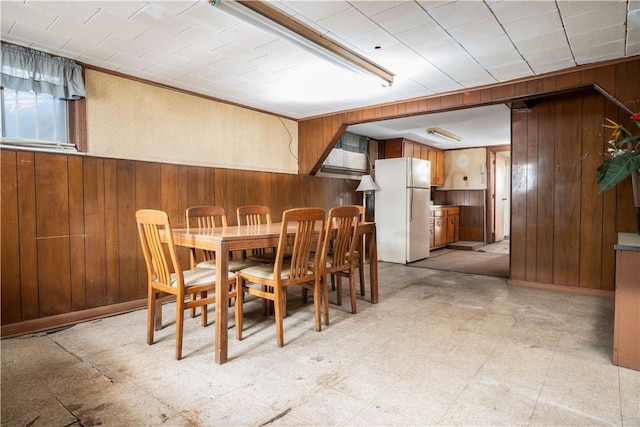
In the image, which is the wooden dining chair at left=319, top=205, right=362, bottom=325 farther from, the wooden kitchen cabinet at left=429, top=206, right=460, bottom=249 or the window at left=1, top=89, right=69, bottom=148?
the wooden kitchen cabinet at left=429, top=206, right=460, bottom=249

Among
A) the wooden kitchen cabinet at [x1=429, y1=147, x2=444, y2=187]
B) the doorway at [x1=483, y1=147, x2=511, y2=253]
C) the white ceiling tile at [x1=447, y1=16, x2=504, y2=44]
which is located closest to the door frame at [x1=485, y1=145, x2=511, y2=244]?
the doorway at [x1=483, y1=147, x2=511, y2=253]

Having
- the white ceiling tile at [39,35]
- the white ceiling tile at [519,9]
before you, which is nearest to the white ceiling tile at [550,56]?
the white ceiling tile at [519,9]

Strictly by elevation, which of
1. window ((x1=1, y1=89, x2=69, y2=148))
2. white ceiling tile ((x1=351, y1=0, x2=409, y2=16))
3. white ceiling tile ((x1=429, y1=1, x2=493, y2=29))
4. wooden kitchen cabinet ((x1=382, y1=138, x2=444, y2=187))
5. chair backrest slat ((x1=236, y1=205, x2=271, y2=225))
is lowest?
chair backrest slat ((x1=236, y1=205, x2=271, y2=225))

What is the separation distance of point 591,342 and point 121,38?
4.10 metres

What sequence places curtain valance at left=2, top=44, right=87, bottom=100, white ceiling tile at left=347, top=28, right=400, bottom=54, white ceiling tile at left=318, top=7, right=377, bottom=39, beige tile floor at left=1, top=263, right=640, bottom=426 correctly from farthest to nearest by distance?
curtain valance at left=2, top=44, right=87, bottom=100, white ceiling tile at left=347, top=28, right=400, bottom=54, white ceiling tile at left=318, top=7, right=377, bottom=39, beige tile floor at left=1, top=263, right=640, bottom=426

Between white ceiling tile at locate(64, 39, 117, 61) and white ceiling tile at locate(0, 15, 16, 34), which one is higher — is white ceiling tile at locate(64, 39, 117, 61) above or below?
above

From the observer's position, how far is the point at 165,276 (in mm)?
2395

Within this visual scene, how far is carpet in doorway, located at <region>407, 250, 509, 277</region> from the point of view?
5188mm

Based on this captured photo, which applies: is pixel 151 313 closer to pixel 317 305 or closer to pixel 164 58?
pixel 317 305

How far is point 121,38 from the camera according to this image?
267cm

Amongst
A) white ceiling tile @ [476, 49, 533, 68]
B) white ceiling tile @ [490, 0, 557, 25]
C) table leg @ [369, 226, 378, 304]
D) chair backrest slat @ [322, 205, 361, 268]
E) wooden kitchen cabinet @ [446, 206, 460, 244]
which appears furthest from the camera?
wooden kitchen cabinet @ [446, 206, 460, 244]

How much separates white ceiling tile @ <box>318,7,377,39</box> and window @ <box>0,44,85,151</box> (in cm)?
221

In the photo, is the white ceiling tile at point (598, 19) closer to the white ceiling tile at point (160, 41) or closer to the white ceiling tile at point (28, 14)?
the white ceiling tile at point (160, 41)

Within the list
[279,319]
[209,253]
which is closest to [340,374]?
[279,319]
